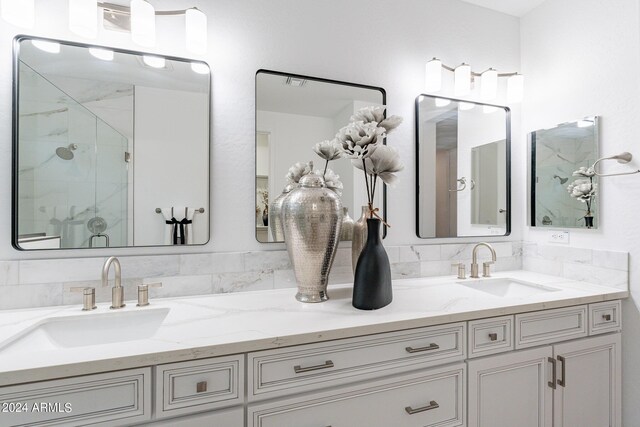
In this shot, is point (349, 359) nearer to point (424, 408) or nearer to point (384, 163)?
point (424, 408)

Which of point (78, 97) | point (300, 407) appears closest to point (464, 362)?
point (300, 407)

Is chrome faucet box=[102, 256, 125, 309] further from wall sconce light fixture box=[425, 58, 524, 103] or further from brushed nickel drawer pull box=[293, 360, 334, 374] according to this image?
wall sconce light fixture box=[425, 58, 524, 103]

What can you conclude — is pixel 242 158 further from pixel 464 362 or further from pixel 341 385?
pixel 464 362

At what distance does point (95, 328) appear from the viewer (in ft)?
3.72

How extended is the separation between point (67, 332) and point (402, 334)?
117cm

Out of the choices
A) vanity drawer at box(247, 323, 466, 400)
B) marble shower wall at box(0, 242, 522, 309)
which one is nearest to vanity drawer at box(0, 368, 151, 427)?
vanity drawer at box(247, 323, 466, 400)

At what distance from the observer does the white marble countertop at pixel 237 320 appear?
0.80 meters

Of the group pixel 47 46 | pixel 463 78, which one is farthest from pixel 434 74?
pixel 47 46

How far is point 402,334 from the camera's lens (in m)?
1.08

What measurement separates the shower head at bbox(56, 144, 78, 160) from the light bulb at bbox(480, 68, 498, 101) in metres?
2.12

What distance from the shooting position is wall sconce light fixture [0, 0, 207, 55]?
1.15 metres

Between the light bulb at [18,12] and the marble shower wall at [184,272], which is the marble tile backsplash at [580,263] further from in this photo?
the light bulb at [18,12]

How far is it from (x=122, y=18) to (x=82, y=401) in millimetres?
1390

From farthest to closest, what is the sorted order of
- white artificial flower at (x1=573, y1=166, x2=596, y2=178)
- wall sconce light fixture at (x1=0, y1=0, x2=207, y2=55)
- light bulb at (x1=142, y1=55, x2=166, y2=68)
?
white artificial flower at (x1=573, y1=166, x2=596, y2=178) → light bulb at (x1=142, y1=55, x2=166, y2=68) → wall sconce light fixture at (x1=0, y1=0, x2=207, y2=55)
